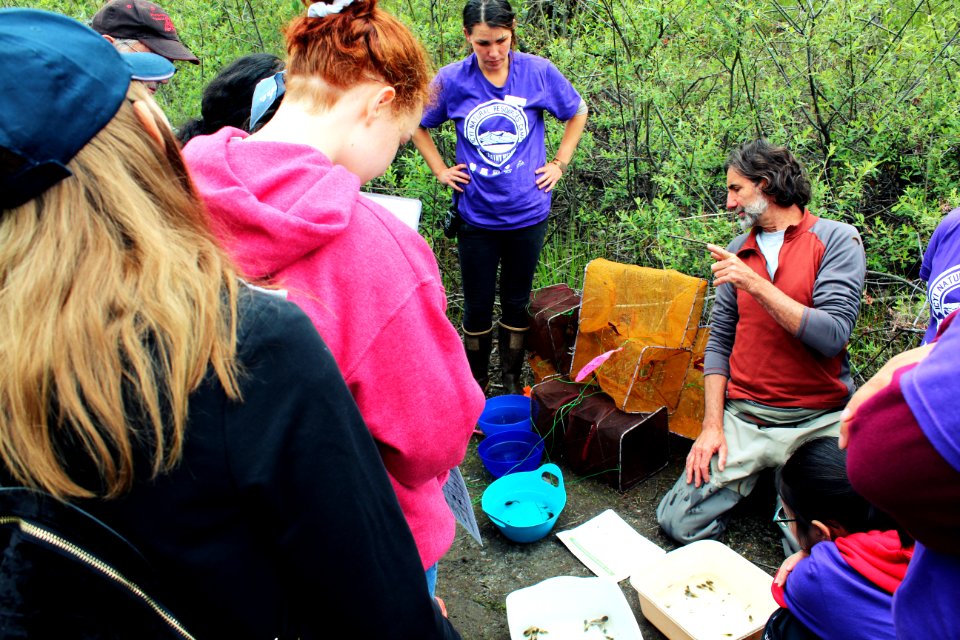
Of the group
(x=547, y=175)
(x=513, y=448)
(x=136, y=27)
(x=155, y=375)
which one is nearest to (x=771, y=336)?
(x=513, y=448)

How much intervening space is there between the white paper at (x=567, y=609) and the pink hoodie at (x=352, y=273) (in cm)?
149

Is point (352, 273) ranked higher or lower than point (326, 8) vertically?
lower

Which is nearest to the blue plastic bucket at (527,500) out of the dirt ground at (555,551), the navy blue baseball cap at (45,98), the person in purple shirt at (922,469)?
the dirt ground at (555,551)

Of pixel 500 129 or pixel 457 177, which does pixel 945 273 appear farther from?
pixel 457 177

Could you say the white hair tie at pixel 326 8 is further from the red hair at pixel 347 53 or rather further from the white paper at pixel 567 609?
the white paper at pixel 567 609

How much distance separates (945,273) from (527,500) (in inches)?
78.4

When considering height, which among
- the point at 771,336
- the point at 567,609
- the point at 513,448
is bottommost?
the point at 513,448

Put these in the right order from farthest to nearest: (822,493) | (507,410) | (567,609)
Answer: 1. (507,410)
2. (567,609)
3. (822,493)

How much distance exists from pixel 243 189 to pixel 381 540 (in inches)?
24.7

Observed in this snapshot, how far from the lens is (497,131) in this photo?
3.62m

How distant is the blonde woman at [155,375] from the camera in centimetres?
65

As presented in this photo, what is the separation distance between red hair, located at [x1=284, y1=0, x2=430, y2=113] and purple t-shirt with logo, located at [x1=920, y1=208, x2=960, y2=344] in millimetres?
1713

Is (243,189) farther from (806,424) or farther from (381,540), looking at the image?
(806,424)

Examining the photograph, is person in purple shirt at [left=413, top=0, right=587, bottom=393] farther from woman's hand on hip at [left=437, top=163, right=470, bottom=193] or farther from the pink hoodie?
the pink hoodie
